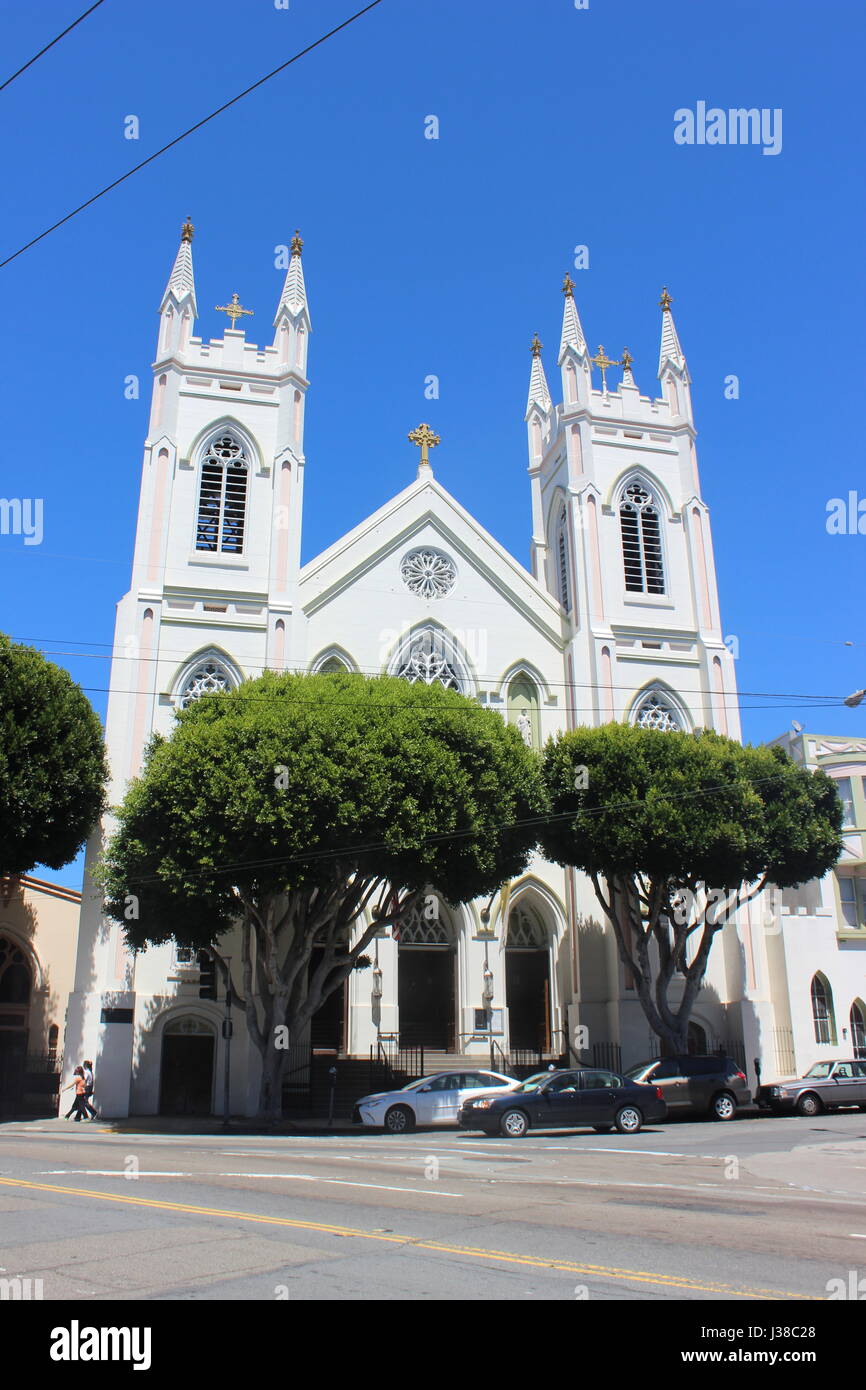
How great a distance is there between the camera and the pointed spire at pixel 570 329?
40.1 meters

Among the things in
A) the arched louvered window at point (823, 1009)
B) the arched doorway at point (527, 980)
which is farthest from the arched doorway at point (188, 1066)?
the arched louvered window at point (823, 1009)

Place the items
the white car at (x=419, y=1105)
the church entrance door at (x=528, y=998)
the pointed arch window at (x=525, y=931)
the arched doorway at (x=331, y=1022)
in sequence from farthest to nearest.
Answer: the pointed arch window at (x=525, y=931) < the church entrance door at (x=528, y=998) < the arched doorway at (x=331, y=1022) < the white car at (x=419, y=1105)

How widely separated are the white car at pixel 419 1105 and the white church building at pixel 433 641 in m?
6.98

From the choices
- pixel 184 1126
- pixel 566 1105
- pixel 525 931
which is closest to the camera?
pixel 566 1105

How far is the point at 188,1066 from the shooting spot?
98.3 feet

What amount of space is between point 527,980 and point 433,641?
440 inches

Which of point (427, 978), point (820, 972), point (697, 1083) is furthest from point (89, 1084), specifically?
point (820, 972)

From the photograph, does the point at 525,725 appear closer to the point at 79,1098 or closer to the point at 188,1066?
the point at 188,1066

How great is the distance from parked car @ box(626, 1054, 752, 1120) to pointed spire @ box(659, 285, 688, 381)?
26539mm

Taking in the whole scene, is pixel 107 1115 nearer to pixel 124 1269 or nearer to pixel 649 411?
pixel 124 1269

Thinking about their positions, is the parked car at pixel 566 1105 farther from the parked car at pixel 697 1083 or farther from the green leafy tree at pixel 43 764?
the green leafy tree at pixel 43 764

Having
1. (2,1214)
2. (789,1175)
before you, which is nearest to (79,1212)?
(2,1214)

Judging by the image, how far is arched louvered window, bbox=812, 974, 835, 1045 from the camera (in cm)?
3441
